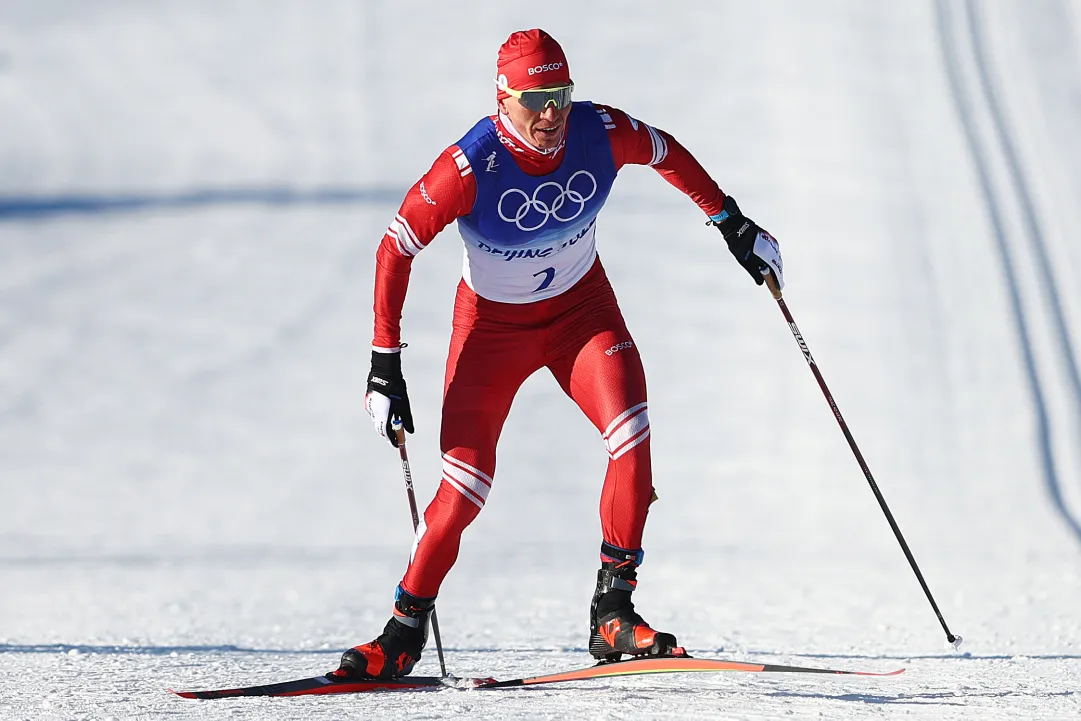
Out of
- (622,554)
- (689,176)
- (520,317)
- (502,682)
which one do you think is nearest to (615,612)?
(622,554)

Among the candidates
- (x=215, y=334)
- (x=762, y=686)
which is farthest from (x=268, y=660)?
(x=215, y=334)

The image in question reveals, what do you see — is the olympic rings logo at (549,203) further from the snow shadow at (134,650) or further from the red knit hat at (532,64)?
the snow shadow at (134,650)

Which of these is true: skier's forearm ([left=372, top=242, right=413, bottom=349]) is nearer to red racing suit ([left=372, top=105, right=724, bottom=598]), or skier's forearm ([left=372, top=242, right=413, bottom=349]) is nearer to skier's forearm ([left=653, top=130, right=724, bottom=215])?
red racing suit ([left=372, top=105, right=724, bottom=598])

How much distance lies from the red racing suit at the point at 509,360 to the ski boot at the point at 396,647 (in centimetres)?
6

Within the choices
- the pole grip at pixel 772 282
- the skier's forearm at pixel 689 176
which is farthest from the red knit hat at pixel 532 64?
the pole grip at pixel 772 282

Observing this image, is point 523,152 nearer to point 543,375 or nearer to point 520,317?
point 520,317

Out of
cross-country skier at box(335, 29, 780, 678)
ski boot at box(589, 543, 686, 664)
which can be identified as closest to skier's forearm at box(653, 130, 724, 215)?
cross-country skier at box(335, 29, 780, 678)

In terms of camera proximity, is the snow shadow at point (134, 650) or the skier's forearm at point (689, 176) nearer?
the skier's forearm at point (689, 176)

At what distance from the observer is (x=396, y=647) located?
438 centimetres

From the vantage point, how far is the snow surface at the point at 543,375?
5898 millimetres

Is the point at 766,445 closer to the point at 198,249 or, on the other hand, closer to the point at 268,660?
the point at 268,660

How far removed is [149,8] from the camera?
1449 centimetres

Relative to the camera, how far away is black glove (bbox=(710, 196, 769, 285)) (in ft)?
15.5

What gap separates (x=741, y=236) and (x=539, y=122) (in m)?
1.02
